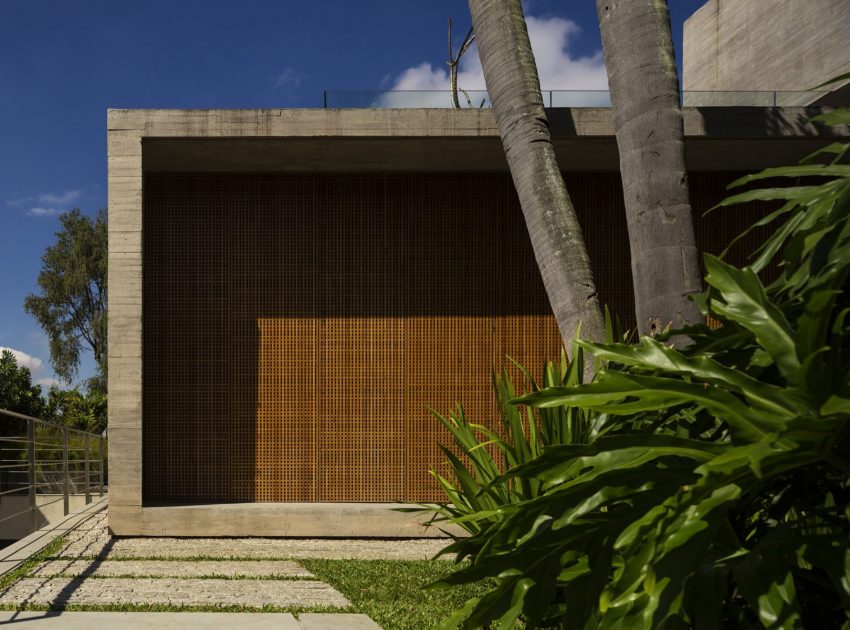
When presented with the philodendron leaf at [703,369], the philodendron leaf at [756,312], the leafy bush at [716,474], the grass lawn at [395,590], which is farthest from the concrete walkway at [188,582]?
the philodendron leaf at [756,312]

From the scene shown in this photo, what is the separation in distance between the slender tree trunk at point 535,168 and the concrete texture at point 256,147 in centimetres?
286

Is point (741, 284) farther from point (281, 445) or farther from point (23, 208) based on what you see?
point (23, 208)

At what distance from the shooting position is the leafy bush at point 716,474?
1162 mm

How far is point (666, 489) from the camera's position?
131 centimetres

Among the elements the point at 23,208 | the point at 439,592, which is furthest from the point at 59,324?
the point at 23,208

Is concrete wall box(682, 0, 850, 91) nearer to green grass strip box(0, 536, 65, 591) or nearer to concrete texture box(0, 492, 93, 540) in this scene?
green grass strip box(0, 536, 65, 591)

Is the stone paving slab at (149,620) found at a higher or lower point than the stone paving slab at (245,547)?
higher

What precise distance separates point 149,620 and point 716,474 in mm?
3925

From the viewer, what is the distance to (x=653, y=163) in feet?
12.4

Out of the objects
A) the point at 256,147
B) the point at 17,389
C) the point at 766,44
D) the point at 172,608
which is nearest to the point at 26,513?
the point at 256,147

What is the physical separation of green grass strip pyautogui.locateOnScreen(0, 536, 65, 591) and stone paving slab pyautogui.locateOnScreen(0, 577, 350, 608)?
3.0 inches

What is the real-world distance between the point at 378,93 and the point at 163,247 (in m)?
3.13

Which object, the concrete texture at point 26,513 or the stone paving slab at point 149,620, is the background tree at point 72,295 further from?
the stone paving slab at point 149,620

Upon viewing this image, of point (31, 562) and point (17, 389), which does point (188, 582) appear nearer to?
point (31, 562)
